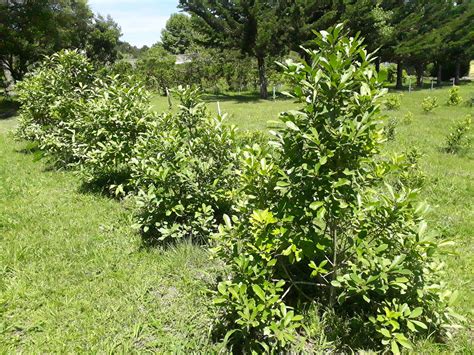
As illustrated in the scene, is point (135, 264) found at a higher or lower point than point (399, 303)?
lower

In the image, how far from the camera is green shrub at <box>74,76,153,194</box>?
17.8 ft

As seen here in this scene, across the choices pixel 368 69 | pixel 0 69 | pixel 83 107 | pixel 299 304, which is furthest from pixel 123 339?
pixel 0 69

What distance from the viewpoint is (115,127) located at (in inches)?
219

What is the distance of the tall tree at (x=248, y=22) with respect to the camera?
61.4ft

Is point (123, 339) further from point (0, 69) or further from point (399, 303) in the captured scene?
point (0, 69)

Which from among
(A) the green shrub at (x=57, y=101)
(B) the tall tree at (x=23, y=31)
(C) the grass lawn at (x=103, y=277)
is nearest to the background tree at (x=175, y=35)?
(B) the tall tree at (x=23, y=31)

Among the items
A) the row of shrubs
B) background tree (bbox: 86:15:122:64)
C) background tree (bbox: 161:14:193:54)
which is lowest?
the row of shrubs

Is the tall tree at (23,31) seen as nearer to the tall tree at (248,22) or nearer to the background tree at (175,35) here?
the tall tree at (248,22)

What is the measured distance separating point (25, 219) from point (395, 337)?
4.74 metres

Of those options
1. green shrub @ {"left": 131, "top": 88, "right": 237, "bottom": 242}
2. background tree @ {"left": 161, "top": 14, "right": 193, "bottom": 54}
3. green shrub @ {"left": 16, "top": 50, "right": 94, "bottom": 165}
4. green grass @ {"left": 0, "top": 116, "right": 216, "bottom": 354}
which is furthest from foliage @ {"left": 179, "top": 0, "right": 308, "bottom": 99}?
background tree @ {"left": 161, "top": 14, "right": 193, "bottom": 54}

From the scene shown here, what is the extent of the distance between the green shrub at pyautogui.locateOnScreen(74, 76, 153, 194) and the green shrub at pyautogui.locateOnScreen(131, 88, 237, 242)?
46.4 inches

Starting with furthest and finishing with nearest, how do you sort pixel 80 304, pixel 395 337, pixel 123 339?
pixel 80 304 < pixel 123 339 < pixel 395 337

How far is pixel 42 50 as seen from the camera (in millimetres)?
18938

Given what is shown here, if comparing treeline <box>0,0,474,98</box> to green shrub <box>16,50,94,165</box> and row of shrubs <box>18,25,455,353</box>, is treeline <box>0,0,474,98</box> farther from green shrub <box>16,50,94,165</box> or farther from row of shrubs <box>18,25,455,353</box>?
row of shrubs <box>18,25,455,353</box>
